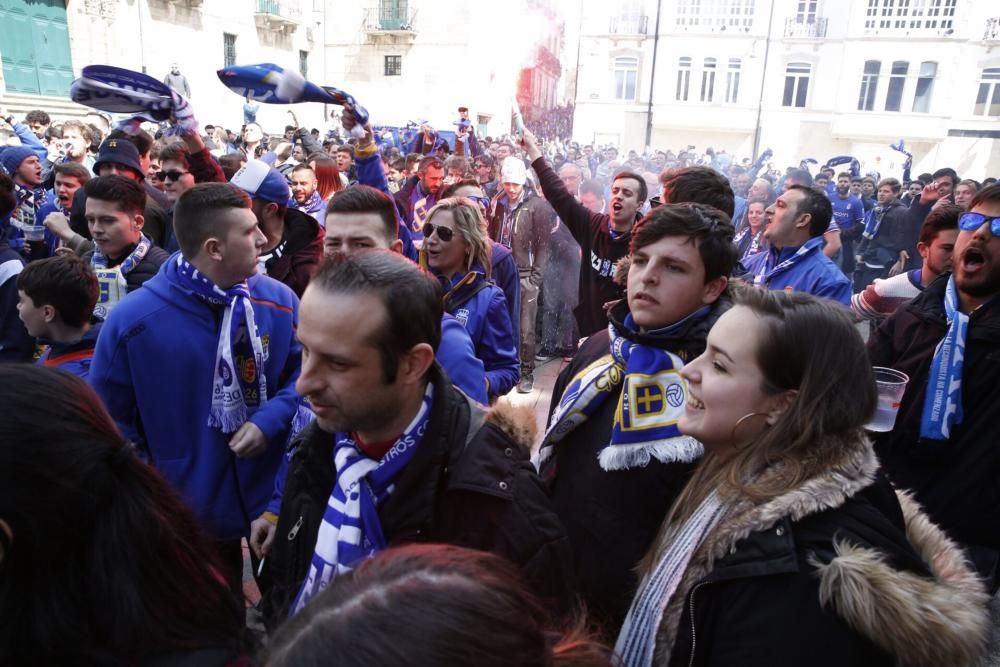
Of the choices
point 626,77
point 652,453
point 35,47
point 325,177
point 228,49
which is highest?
point 228,49

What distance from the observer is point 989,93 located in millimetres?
26156

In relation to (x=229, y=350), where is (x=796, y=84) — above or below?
above

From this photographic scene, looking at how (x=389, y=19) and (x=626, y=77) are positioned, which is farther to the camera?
(x=389, y=19)

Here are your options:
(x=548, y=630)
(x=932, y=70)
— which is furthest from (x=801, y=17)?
(x=548, y=630)

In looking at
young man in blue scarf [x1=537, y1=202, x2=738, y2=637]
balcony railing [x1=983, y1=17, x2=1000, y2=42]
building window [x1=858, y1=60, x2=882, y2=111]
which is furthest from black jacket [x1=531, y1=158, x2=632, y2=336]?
balcony railing [x1=983, y1=17, x2=1000, y2=42]

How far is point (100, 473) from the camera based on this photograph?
1094mm

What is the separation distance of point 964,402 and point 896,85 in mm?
29797

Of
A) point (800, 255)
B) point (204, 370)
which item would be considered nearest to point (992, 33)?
point (800, 255)

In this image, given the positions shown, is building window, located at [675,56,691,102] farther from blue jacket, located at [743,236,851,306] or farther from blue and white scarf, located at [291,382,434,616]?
blue and white scarf, located at [291,382,434,616]

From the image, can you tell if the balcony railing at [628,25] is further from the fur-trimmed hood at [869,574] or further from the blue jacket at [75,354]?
the fur-trimmed hood at [869,574]

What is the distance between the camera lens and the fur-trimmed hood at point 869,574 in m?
1.11

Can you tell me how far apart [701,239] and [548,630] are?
149 centimetres

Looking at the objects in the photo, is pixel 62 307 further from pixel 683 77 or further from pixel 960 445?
pixel 683 77

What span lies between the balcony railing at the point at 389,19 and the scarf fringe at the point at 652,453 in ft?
118
